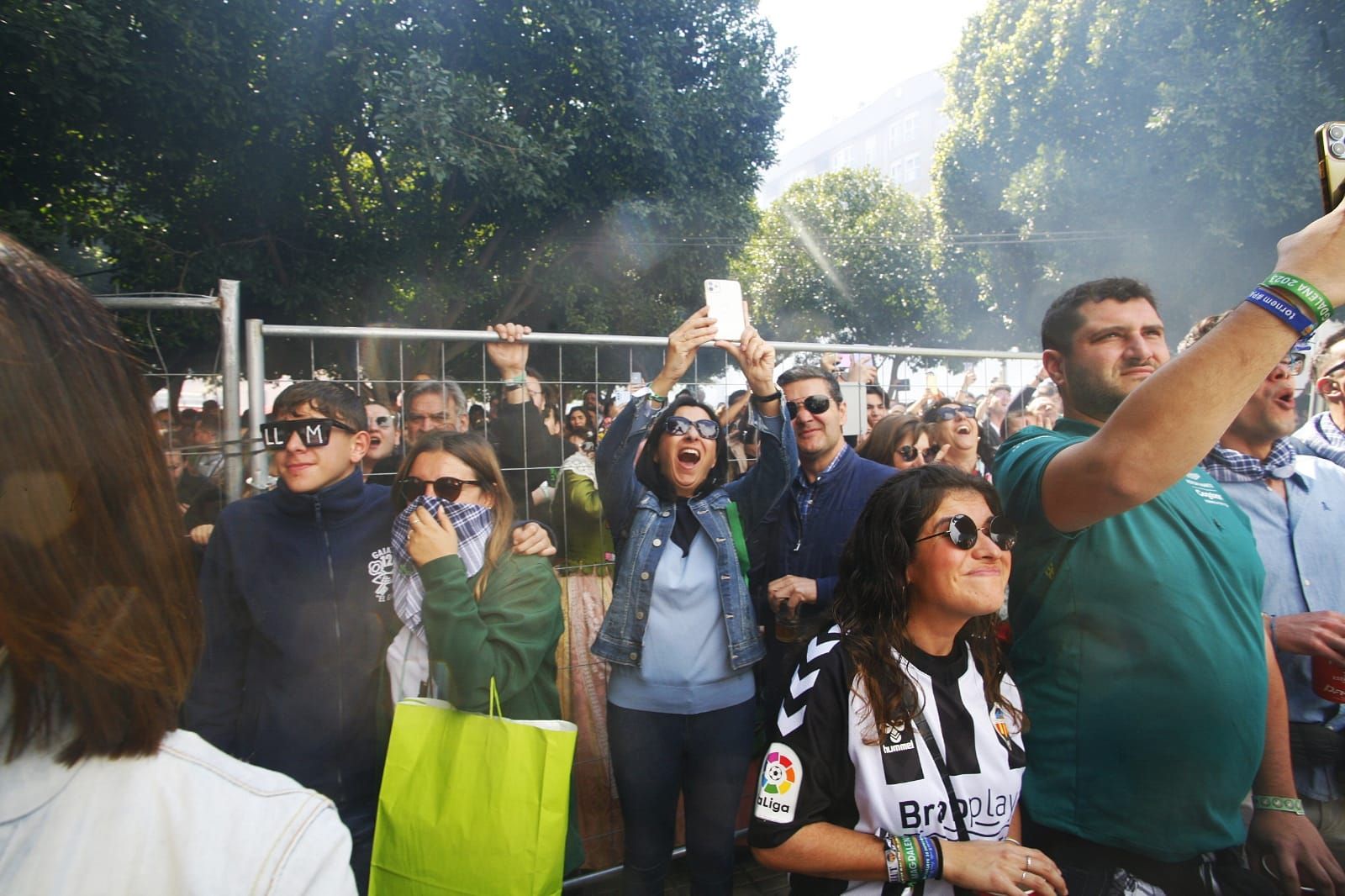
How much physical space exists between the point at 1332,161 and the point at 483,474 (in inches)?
89.0

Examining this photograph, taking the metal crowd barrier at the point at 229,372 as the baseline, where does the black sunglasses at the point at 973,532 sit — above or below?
below

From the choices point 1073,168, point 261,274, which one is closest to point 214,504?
point 261,274

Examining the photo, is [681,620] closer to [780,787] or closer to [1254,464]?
[780,787]

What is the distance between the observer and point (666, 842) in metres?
2.71

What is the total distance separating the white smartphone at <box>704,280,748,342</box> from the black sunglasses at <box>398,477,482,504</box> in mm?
1044

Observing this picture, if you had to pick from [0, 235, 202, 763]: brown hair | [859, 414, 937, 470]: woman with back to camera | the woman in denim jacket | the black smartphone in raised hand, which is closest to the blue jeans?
the woman in denim jacket

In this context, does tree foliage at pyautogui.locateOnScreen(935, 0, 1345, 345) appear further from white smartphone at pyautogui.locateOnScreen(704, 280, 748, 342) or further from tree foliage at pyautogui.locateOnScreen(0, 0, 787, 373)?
white smartphone at pyautogui.locateOnScreen(704, 280, 748, 342)

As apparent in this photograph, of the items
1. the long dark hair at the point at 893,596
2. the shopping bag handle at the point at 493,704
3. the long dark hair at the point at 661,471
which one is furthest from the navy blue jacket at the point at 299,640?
the long dark hair at the point at 893,596

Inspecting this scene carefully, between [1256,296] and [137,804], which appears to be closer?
[137,804]

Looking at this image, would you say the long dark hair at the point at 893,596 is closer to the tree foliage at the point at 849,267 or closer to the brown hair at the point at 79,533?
the brown hair at the point at 79,533

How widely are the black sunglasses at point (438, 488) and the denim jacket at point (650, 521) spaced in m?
0.60

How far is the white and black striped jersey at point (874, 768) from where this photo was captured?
168cm

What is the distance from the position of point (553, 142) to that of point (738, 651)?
7.64 metres

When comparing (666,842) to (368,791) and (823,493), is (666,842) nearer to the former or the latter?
(368,791)
